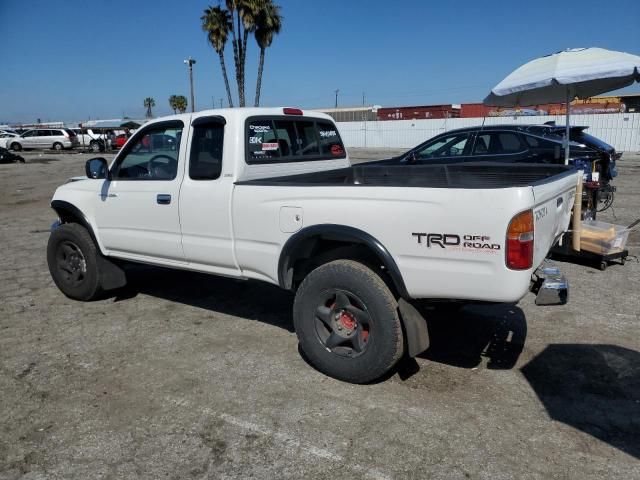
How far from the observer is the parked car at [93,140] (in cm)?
4103

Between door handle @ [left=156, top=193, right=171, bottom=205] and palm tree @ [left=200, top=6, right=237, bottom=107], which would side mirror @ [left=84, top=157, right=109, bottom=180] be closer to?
door handle @ [left=156, top=193, right=171, bottom=205]

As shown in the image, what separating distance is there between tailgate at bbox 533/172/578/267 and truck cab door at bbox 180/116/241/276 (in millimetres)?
2220

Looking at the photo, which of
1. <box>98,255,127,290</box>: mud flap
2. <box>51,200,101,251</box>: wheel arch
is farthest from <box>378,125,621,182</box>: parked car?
<box>51,200,101,251</box>: wheel arch

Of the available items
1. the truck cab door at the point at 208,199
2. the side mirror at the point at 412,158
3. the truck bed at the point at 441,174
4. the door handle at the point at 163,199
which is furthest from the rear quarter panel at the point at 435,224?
the side mirror at the point at 412,158

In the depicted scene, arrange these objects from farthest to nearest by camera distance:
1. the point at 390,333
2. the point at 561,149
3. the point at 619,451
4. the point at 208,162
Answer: the point at 561,149 < the point at 208,162 < the point at 390,333 < the point at 619,451

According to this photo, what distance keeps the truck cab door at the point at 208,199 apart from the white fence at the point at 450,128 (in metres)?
29.4

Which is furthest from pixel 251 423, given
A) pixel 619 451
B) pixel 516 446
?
pixel 619 451

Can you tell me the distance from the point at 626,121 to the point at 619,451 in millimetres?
30610

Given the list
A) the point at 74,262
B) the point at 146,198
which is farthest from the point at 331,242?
the point at 74,262

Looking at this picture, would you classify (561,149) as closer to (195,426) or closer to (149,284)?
(149,284)

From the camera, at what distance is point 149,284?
625cm

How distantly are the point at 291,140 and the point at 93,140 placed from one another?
40.9 metres

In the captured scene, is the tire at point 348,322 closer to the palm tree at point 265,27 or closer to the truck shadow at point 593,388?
the truck shadow at point 593,388

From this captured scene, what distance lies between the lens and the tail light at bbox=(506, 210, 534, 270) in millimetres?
2910
